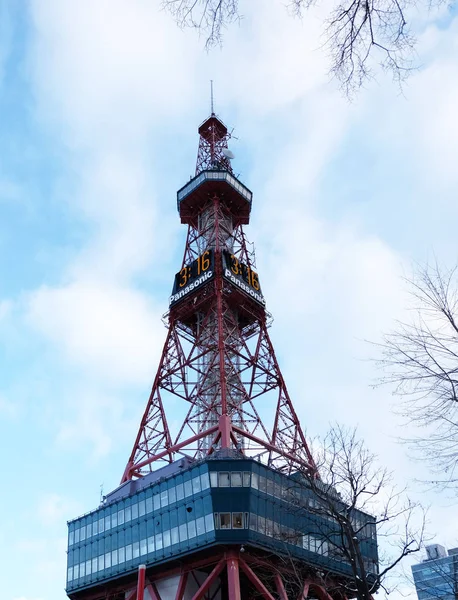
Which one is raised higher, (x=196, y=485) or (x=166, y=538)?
(x=196, y=485)

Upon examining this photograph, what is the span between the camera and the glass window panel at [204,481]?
143 ft

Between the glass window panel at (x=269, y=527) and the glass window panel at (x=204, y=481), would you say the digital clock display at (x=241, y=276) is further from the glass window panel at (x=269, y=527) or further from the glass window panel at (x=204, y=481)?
the glass window panel at (x=269, y=527)

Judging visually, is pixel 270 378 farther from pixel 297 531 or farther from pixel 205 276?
pixel 297 531

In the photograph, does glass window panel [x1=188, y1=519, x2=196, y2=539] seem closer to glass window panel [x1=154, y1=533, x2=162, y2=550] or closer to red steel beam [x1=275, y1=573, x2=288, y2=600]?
glass window panel [x1=154, y1=533, x2=162, y2=550]

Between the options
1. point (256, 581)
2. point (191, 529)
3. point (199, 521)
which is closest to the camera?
point (256, 581)

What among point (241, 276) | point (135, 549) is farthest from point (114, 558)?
point (241, 276)

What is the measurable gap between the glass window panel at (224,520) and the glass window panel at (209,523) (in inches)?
22.0

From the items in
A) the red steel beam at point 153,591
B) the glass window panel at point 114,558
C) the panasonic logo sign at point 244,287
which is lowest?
the red steel beam at point 153,591

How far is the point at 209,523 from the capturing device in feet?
139

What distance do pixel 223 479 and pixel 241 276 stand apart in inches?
964

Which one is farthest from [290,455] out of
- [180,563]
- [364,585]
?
[364,585]

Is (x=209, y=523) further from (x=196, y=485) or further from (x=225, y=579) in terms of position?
(x=225, y=579)

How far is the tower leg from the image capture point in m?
39.1

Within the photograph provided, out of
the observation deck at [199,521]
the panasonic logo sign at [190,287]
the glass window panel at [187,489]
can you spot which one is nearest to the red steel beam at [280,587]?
Answer: the observation deck at [199,521]
